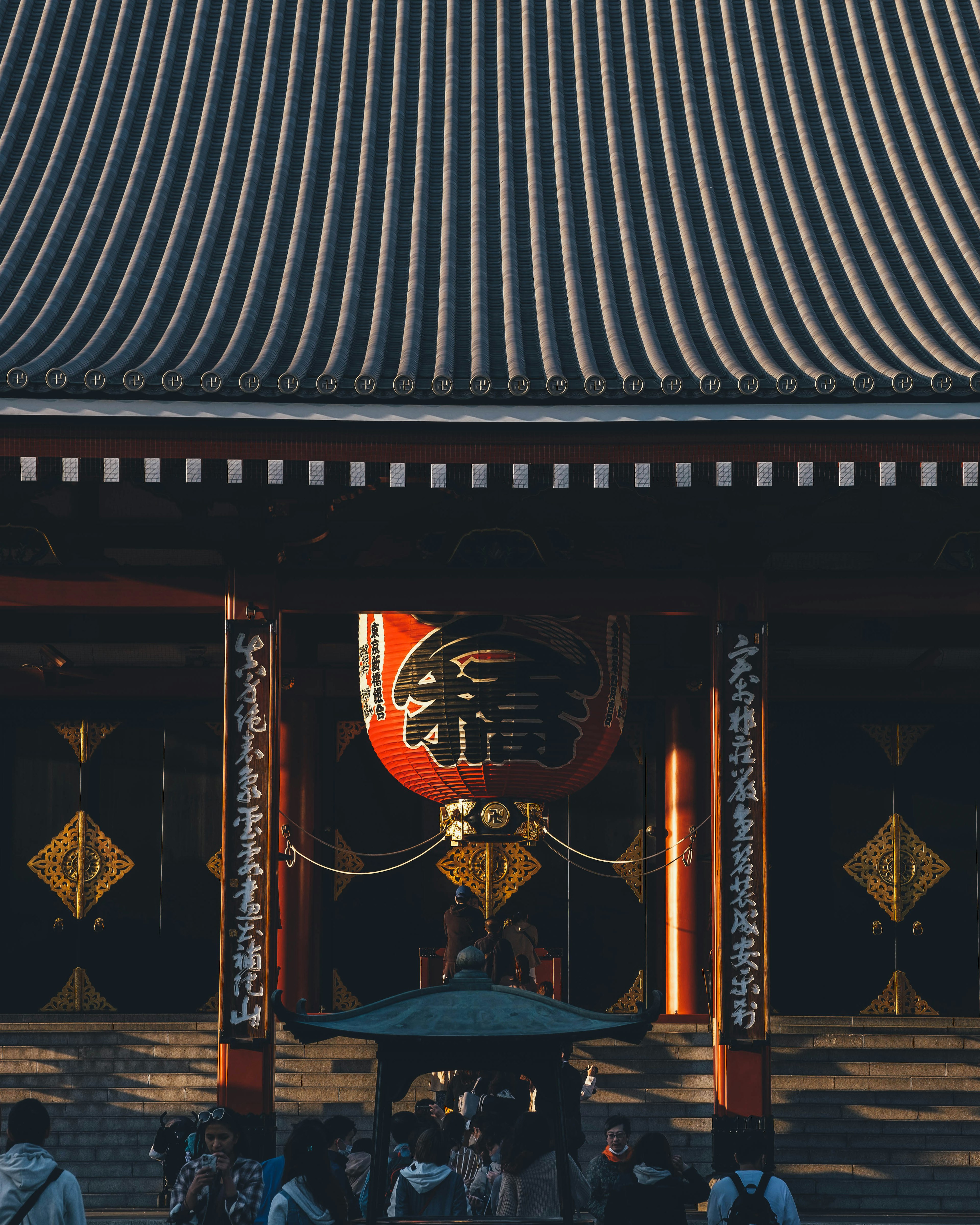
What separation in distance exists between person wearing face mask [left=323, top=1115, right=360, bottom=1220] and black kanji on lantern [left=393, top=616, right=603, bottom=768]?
2.36 metres

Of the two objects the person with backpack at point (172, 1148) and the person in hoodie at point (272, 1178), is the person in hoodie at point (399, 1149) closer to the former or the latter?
the person in hoodie at point (272, 1178)

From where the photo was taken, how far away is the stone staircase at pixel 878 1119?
9.94m

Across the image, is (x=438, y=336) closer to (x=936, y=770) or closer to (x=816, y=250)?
(x=816, y=250)

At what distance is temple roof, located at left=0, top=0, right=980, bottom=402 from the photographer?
9109 millimetres

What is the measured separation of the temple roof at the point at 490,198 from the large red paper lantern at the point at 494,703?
1.51m

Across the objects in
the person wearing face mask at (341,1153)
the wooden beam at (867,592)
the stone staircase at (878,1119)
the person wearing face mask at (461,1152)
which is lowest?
the stone staircase at (878,1119)

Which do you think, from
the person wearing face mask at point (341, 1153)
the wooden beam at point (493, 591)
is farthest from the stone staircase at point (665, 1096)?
the wooden beam at point (493, 591)

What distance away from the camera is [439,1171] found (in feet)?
19.3

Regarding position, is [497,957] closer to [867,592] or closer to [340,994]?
[340,994]

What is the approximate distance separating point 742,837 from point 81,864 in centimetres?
697

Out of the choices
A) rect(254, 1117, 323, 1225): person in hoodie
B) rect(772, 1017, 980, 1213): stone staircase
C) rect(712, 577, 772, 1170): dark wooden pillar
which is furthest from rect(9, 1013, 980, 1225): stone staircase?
rect(254, 1117, 323, 1225): person in hoodie

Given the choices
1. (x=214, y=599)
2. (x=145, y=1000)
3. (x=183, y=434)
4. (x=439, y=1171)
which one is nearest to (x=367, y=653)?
(x=214, y=599)

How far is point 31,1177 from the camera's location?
5461mm

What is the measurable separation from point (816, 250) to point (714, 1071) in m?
5.65
